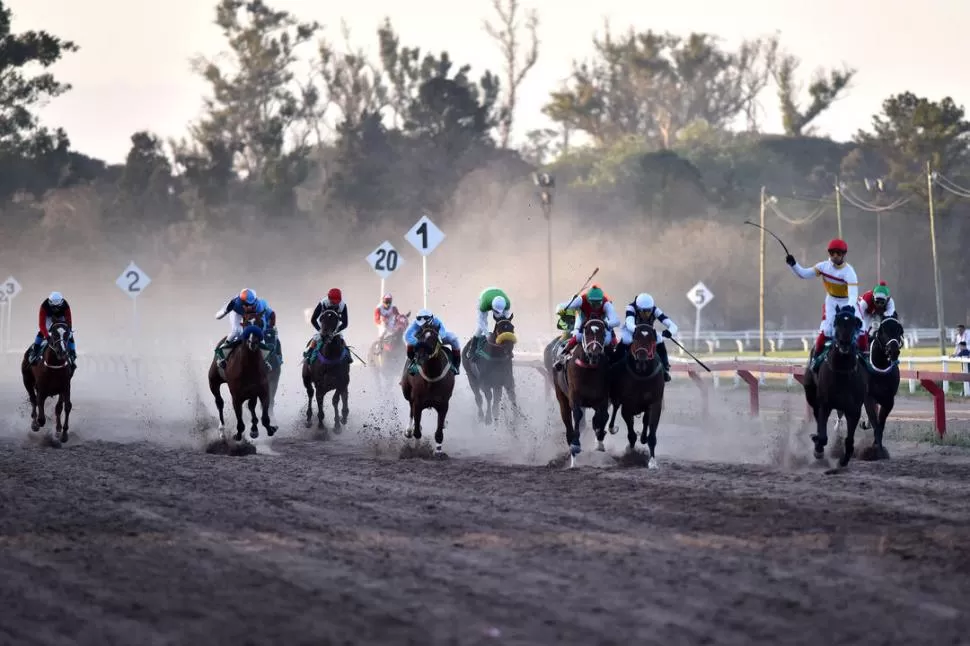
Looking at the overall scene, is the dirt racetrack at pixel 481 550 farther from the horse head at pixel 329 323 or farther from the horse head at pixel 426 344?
the horse head at pixel 329 323

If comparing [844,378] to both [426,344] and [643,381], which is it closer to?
[643,381]

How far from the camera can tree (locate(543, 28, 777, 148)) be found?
89.3 m

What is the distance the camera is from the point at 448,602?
811 centimetres

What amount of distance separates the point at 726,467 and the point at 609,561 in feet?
21.6

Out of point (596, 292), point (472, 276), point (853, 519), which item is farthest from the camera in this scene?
point (472, 276)

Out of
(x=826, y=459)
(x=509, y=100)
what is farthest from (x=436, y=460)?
(x=509, y=100)

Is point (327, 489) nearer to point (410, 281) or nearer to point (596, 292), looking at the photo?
point (596, 292)

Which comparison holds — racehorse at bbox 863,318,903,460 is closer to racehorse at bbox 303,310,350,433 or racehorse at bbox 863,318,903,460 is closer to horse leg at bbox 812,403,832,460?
horse leg at bbox 812,403,832,460

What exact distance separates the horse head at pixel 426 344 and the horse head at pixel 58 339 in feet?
16.9

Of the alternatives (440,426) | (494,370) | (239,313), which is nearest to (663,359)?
(440,426)

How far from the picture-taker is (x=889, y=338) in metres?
16.1

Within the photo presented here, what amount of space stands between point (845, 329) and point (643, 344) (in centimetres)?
214

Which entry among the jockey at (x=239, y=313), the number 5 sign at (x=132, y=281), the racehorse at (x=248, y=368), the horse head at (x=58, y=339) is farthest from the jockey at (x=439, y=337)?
the number 5 sign at (x=132, y=281)

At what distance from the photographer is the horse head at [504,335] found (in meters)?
20.9
